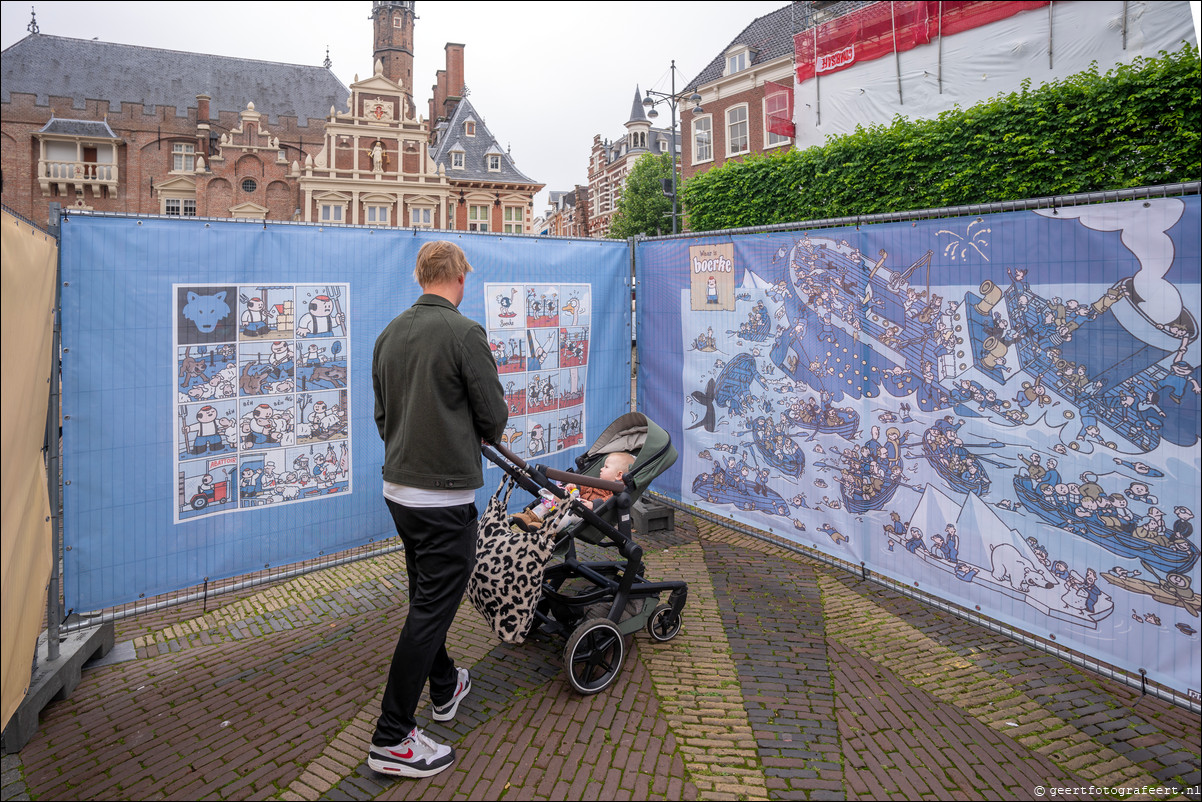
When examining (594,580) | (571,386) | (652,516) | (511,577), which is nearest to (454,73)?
(571,386)

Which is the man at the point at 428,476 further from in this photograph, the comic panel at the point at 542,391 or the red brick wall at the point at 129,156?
the red brick wall at the point at 129,156

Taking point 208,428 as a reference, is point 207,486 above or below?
below

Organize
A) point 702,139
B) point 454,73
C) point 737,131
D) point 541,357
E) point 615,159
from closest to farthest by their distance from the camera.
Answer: point 541,357 → point 737,131 → point 702,139 → point 454,73 → point 615,159

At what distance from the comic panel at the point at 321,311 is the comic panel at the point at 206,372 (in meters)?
0.53

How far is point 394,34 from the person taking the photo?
57.9 meters

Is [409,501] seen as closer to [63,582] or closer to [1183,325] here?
[63,582]

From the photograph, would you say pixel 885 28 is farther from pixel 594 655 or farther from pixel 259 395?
pixel 594 655

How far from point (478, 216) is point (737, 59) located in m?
22.3

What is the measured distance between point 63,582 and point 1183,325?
→ 657cm

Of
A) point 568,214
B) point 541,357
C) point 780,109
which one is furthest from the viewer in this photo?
point 568,214

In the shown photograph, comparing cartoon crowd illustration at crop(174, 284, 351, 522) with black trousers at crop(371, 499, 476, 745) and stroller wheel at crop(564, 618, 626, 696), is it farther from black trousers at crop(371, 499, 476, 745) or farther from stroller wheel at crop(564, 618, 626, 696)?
stroller wheel at crop(564, 618, 626, 696)

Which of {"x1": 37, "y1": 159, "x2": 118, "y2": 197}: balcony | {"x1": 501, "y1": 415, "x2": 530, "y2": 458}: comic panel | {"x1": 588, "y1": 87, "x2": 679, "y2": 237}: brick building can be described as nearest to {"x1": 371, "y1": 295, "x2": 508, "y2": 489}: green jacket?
{"x1": 501, "y1": 415, "x2": 530, "y2": 458}: comic panel

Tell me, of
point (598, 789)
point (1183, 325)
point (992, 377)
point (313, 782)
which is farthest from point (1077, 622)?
point (313, 782)

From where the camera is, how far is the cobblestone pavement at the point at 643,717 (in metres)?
2.98
